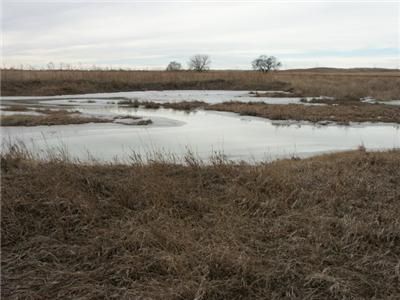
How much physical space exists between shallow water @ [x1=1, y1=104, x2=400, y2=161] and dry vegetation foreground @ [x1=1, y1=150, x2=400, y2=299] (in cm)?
322

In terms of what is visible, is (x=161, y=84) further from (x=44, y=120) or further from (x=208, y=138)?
(x=208, y=138)

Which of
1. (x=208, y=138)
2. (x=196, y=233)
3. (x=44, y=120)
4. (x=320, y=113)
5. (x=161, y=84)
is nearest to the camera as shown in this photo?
(x=196, y=233)

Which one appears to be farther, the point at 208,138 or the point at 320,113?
the point at 320,113

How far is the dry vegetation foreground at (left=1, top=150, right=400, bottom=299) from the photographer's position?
3.89 meters

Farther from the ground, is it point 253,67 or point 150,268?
point 253,67

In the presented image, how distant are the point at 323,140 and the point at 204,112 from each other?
9691mm

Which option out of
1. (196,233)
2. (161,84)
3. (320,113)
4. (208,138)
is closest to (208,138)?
(208,138)

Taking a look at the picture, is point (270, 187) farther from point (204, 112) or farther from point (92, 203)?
point (204, 112)

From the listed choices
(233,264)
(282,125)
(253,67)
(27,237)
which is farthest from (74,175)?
(253,67)

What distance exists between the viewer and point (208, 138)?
1332 cm

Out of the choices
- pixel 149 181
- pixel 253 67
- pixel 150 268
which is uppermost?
pixel 253 67

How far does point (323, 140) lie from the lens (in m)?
13.5

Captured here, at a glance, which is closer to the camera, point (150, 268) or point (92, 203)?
point (150, 268)

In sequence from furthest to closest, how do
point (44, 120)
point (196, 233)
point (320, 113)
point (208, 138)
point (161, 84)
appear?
point (161, 84), point (320, 113), point (44, 120), point (208, 138), point (196, 233)
